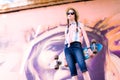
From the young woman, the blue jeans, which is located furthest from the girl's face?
the blue jeans

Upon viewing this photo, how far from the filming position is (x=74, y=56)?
1448 mm

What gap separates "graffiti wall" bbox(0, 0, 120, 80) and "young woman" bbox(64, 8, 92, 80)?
3 centimetres

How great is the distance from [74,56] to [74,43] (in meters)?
0.08

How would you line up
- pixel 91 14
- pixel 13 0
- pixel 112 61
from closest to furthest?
pixel 112 61
pixel 91 14
pixel 13 0

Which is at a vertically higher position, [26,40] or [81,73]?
[26,40]

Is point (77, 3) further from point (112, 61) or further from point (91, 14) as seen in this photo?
point (112, 61)

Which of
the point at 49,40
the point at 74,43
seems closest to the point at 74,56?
the point at 74,43

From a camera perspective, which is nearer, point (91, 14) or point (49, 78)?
point (49, 78)

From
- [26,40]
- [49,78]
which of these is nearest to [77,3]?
[26,40]

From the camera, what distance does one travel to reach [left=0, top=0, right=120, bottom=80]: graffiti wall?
1417 mm

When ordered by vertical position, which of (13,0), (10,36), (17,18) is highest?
(13,0)

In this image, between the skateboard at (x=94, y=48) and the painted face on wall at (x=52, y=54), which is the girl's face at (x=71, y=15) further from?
the skateboard at (x=94, y=48)

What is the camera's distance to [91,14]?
1.54 m

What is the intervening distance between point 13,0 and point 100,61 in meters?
0.66
